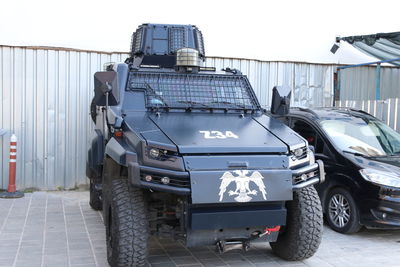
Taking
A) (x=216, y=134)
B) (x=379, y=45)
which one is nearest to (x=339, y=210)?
(x=216, y=134)

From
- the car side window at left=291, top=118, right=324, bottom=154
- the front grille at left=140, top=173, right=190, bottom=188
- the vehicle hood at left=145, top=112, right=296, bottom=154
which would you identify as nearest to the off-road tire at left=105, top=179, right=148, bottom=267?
the front grille at left=140, top=173, right=190, bottom=188

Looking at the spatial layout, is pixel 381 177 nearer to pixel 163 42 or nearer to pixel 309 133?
pixel 309 133

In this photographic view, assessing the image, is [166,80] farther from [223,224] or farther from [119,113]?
[223,224]

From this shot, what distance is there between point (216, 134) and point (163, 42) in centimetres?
315

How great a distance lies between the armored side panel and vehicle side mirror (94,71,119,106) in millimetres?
2184

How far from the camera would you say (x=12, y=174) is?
317 inches

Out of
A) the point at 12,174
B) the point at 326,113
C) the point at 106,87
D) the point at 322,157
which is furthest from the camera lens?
the point at 12,174

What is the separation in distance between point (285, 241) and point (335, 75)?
619cm

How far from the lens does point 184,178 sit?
13.2ft

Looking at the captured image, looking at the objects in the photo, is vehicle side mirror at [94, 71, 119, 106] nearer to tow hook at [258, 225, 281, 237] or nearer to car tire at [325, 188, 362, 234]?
tow hook at [258, 225, 281, 237]

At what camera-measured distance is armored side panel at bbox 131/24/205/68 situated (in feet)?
23.5

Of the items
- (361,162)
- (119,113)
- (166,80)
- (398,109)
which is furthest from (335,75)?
(119,113)

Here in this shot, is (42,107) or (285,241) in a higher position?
(42,107)

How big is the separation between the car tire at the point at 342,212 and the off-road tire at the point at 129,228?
2.93 meters
